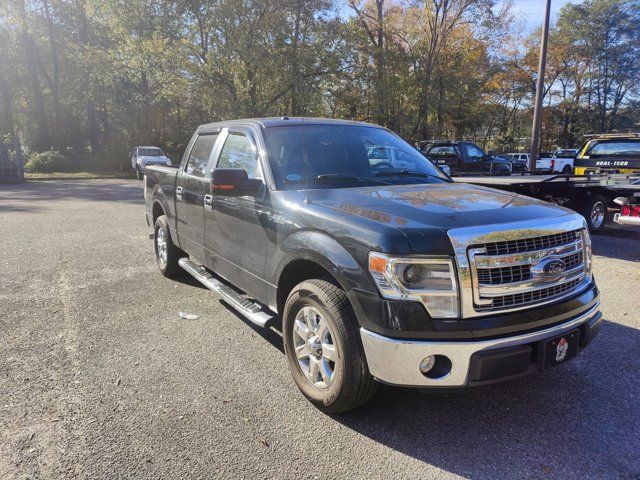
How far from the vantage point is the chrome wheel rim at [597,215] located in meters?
9.09

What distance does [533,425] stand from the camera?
9.60 feet

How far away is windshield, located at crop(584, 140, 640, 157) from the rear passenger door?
36.4 ft

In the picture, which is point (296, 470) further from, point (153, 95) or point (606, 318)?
point (153, 95)

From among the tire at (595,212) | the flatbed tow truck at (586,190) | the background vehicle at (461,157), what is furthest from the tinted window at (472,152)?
the tire at (595,212)

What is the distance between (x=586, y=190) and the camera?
28.5 feet

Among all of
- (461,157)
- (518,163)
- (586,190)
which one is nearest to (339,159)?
(586,190)

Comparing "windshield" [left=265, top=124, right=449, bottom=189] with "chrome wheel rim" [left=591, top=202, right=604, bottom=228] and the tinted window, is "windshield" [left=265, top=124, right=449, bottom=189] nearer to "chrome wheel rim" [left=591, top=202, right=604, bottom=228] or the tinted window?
"chrome wheel rim" [left=591, top=202, right=604, bottom=228]

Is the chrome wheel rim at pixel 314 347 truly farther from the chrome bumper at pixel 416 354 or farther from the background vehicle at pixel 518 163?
the background vehicle at pixel 518 163

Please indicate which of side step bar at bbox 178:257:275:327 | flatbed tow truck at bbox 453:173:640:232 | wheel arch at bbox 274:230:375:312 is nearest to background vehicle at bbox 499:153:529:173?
flatbed tow truck at bbox 453:173:640:232

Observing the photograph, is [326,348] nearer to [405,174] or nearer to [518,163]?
[405,174]

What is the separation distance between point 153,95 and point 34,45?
8.93 m

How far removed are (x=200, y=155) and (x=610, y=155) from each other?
11.3 meters

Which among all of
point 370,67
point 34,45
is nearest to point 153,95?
point 34,45

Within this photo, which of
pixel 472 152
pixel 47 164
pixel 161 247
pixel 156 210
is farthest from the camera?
pixel 47 164
